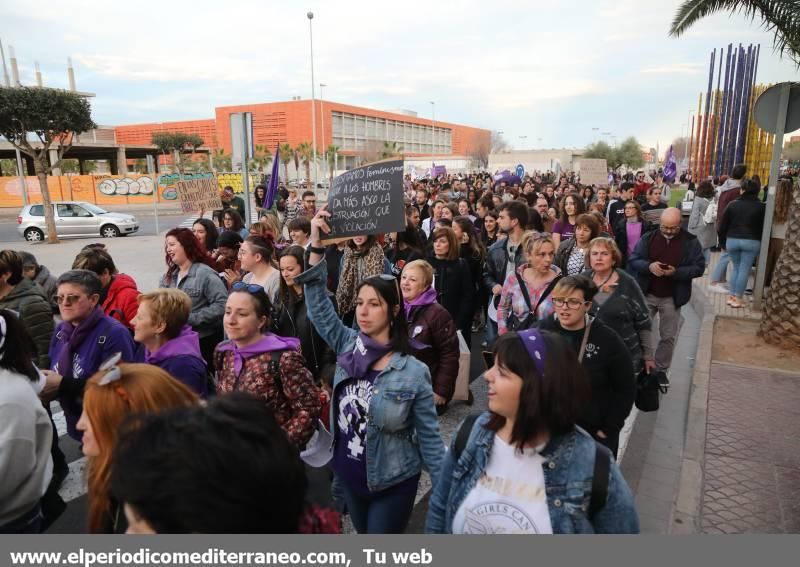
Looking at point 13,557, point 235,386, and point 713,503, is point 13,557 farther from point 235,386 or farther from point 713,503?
point 713,503

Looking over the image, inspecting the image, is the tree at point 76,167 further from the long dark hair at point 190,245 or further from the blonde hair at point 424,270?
the blonde hair at point 424,270

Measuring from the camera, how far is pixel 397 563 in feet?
5.61

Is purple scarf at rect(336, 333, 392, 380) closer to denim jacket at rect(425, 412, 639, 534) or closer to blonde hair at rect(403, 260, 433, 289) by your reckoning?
denim jacket at rect(425, 412, 639, 534)

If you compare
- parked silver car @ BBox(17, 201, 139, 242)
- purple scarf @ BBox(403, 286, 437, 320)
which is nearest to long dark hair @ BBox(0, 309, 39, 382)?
purple scarf @ BBox(403, 286, 437, 320)

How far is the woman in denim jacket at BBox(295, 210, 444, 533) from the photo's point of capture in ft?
8.67

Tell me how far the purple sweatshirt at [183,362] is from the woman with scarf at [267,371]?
0.20 meters

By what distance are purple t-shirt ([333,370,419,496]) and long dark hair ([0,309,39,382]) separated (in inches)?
56.7

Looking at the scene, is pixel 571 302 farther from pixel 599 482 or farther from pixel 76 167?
pixel 76 167

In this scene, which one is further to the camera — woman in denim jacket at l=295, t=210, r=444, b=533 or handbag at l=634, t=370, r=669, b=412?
handbag at l=634, t=370, r=669, b=412

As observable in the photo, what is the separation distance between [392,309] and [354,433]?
0.66 m

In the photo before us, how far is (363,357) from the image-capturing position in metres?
2.74

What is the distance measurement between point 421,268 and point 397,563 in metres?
2.43

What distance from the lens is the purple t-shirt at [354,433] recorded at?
2732mm

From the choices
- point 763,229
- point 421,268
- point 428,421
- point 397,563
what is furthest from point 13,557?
point 763,229
